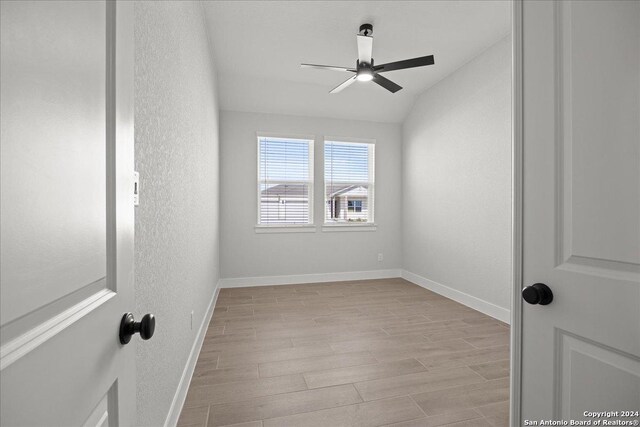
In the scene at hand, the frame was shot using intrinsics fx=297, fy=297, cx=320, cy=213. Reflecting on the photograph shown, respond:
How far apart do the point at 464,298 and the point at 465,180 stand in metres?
1.47

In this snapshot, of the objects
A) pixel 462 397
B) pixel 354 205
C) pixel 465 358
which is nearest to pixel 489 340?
pixel 465 358

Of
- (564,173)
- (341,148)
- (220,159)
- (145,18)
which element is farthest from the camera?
(341,148)

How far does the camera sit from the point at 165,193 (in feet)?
4.71

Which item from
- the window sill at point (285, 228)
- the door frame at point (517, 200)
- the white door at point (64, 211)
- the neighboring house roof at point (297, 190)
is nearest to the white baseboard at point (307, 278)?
the window sill at point (285, 228)

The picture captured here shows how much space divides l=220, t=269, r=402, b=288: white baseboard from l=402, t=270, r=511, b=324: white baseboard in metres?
0.44

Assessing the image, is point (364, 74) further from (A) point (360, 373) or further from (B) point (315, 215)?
(A) point (360, 373)

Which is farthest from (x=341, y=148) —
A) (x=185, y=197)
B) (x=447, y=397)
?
(x=447, y=397)

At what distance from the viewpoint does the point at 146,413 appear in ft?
3.79

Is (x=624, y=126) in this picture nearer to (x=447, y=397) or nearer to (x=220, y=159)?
(x=447, y=397)

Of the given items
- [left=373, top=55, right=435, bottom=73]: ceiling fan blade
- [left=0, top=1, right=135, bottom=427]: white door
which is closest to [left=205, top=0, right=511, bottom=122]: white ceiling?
[left=373, top=55, right=435, bottom=73]: ceiling fan blade

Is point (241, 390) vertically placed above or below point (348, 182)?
below

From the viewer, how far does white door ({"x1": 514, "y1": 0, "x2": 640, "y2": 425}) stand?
29.2 inches

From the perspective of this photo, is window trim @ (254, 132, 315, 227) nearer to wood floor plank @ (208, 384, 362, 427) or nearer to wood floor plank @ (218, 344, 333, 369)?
wood floor plank @ (218, 344, 333, 369)

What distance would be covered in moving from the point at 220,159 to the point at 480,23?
Answer: 3.58m
